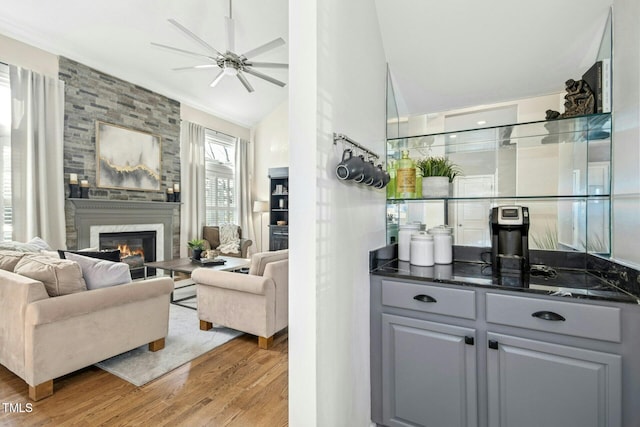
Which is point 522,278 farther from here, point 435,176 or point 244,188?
point 244,188

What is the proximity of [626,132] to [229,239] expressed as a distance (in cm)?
586

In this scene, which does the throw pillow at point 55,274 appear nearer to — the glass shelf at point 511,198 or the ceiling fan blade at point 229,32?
the glass shelf at point 511,198

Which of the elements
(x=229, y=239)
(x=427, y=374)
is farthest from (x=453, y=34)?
(x=229, y=239)

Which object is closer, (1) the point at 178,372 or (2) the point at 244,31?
(1) the point at 178,372

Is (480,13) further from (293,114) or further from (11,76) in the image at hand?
(11,76)

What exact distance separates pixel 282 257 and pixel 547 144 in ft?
7.39

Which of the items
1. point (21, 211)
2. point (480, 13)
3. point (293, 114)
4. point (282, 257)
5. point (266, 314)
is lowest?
point (266, 314)

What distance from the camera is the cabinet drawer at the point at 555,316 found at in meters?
1.15

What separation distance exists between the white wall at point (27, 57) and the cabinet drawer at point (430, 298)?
500cm

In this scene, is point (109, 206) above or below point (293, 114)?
below

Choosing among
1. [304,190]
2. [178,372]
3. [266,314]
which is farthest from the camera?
[266,314]

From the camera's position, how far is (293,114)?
120cm

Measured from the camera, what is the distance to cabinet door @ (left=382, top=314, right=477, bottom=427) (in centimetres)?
140

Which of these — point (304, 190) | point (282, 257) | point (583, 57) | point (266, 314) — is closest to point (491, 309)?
→ point (304, 190)
